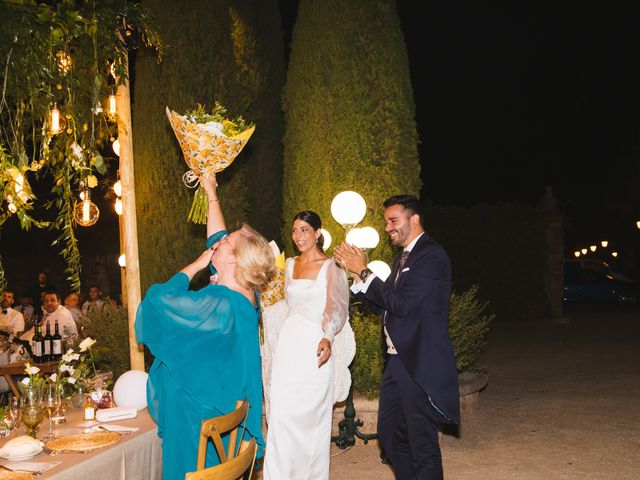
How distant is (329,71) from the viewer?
6859 millimetres

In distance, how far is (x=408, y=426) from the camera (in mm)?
3812

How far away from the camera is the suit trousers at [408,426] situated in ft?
12.3

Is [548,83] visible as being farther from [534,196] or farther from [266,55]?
[266,55]

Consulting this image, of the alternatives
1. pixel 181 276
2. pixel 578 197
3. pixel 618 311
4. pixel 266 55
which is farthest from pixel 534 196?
pixel 181 276

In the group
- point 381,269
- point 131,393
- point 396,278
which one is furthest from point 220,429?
point 381,269

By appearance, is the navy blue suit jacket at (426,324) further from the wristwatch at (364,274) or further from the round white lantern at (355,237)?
the round white lantern at (355,237)

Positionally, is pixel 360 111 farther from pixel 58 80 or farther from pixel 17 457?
pixel 17 457

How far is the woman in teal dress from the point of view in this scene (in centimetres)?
291

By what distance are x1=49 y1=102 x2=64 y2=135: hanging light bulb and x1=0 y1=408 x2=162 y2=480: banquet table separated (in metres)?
1.48

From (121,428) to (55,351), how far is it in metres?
4.13

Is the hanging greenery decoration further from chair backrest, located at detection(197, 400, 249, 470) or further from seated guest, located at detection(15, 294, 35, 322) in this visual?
seated guest, located at detection(15, 294, 35, 322)

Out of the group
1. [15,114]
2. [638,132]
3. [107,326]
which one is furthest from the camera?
[638,132]

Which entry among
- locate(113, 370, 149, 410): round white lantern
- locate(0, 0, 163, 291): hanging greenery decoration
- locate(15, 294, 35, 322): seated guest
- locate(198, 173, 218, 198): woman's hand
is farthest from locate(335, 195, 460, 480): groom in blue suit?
locate(15, 294, 35, 322): seated guest

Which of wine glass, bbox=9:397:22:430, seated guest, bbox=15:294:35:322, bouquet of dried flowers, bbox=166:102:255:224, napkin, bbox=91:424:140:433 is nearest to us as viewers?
napkin, bbox=91:424:140:433
